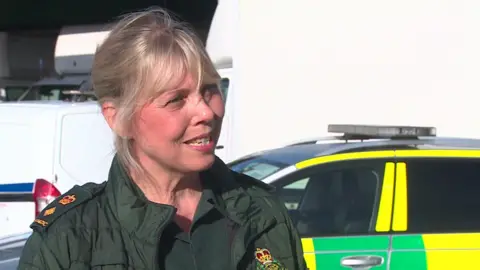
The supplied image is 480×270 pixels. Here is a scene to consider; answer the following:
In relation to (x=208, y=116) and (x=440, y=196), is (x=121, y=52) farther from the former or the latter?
(x=440, y=196)

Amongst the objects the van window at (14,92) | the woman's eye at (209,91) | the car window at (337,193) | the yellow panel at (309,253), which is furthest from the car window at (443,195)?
the van window at (14,92)

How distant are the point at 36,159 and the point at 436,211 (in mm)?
3191

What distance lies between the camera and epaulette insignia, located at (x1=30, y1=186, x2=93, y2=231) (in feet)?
5.65

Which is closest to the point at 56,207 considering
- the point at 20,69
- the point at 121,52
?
the point at 121,52

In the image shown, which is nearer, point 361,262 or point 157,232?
point 157,232

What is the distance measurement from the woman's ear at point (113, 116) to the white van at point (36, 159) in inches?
186

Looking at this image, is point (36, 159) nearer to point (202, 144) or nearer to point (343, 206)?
point (343, 206)

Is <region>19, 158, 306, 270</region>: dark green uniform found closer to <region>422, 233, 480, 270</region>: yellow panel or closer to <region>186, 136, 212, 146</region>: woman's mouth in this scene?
<region>186, 136, 212, 146</region>: woman's mouth

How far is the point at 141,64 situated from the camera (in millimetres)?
1781

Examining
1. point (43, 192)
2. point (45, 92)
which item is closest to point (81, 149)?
point (43, 192)

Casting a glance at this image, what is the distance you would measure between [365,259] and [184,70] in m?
2.89

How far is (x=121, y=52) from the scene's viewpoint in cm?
179

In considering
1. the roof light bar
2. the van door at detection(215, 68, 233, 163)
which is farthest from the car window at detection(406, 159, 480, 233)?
the van door at detection(215, 68, 233, 163)

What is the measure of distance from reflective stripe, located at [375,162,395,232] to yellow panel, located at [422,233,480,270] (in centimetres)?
21
